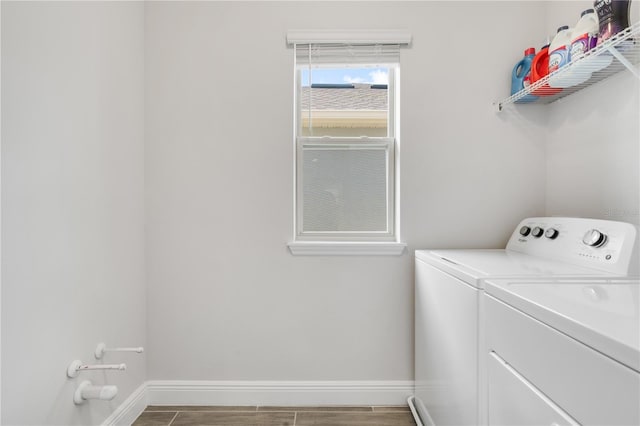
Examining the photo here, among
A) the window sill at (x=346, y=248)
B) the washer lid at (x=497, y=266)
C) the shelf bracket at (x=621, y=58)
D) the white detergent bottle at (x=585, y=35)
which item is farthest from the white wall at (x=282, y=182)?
the shelf bracket at (x=621, y=58)

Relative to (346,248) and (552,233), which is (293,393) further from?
(552,233)

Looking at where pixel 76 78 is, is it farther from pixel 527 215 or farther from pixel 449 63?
pixel 527 215

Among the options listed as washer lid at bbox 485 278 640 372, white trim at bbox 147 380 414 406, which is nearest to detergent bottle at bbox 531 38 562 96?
washer lid at bbox 485 278 640 372

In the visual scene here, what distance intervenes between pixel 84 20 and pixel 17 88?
1.58 feet

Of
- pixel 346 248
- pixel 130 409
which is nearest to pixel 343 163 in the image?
pixel 346 248

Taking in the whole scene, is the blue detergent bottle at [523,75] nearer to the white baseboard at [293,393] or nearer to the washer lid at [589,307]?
the washer lid at [589,307]

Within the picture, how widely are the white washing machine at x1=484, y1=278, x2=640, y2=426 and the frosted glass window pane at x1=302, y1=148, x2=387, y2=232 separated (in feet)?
3.30

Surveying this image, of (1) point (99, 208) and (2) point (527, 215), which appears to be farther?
(2) point (527, 215)

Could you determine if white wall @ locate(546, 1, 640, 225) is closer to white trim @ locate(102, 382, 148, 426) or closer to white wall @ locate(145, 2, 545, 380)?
white wall @ locate(145, 2, 545, 380)

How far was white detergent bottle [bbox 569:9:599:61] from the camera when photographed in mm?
1301

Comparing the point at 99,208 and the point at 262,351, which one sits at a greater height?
the point at 99,208

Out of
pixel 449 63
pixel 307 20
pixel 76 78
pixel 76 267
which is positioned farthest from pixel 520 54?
pixel 76 267

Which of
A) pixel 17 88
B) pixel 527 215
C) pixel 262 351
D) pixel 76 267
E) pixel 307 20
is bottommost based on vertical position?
pixel 262 351

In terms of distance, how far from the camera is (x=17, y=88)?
1061 mm
